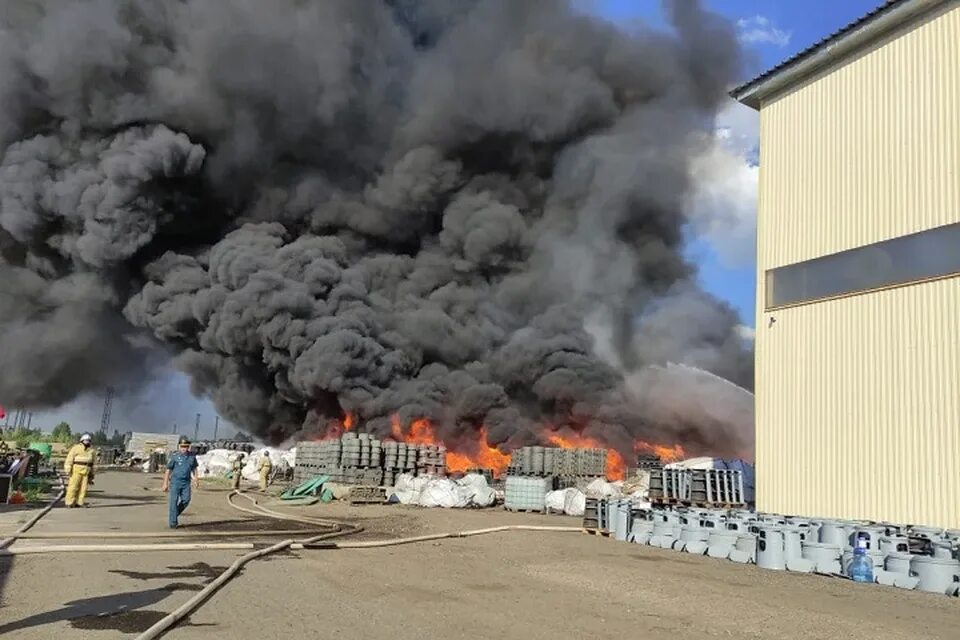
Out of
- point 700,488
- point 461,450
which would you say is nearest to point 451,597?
point 700,488

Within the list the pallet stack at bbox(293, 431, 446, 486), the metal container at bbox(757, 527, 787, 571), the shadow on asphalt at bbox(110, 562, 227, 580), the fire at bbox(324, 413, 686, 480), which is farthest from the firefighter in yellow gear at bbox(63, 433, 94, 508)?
the fire at bbox(324, 413, 686, 480)

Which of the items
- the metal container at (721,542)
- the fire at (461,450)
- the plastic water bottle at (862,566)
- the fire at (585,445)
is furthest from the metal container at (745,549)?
the fire at (461,450)

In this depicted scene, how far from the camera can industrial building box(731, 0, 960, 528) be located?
488 inches

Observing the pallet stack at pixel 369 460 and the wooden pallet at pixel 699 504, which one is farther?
the pallet stack at pixel 369 460

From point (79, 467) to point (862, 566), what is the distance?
1509cm

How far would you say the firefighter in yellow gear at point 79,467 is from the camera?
16.1 metres

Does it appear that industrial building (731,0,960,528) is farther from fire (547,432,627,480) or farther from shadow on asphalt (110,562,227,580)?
fire (547,432,627,480)

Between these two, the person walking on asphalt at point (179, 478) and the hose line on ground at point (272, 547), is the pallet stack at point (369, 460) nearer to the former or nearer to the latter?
the hose line on ground at point (272, 547)

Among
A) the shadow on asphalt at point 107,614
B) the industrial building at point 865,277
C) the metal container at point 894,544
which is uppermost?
the industrial building at point 865,277

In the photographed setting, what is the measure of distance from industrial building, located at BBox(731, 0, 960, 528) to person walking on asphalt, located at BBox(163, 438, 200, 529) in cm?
1096

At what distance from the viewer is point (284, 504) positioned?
21.1 meters

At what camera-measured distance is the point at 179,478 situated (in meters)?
13.5

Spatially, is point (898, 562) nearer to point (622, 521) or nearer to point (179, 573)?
point (622, 521)

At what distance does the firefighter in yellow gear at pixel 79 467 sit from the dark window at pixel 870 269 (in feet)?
48.2
